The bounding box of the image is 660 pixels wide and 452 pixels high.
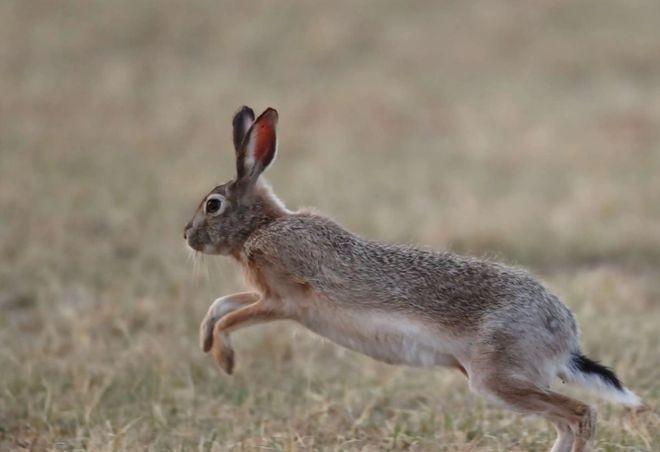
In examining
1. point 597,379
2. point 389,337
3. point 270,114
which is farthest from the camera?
point 270,114

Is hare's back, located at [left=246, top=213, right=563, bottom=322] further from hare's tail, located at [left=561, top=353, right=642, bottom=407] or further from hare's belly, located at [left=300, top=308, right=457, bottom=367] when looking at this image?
hare's tail, located at [left=561, top=353, right=642, bottom=407]

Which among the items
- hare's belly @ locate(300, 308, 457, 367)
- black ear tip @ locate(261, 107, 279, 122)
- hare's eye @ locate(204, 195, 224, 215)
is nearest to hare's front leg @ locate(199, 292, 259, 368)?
hare's eye @ locate(204, 195, 224, 215)

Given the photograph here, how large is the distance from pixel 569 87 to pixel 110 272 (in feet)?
30.2

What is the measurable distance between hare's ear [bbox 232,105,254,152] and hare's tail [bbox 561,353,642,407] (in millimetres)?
1981

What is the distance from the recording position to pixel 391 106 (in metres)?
16.1

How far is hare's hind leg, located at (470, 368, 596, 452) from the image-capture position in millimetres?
5035

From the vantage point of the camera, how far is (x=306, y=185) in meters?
12.6

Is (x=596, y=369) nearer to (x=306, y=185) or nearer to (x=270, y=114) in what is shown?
(x=270, y=114)

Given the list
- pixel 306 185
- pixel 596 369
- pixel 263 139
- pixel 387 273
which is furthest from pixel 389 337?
pixel 306 185

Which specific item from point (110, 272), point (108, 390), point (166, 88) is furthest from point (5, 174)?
point (108, 390)

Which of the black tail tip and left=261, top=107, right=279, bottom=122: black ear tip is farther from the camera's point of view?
left=261, top=107, right=279, bottom=122: black ear tip

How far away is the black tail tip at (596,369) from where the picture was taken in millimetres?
5258

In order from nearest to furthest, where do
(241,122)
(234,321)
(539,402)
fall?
1. (539,402)
2. (234,321)
3. (241,122)

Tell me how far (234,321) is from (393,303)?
79 cm
